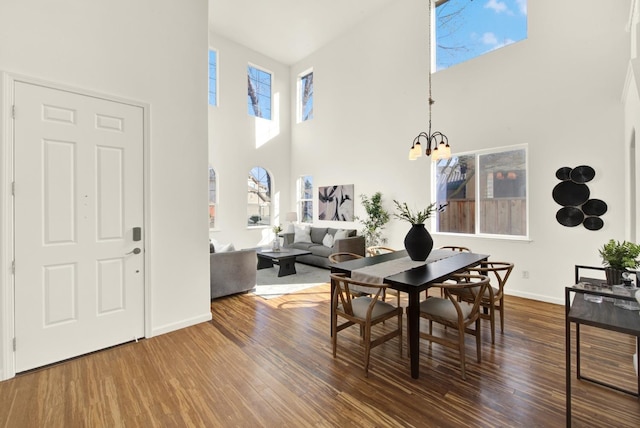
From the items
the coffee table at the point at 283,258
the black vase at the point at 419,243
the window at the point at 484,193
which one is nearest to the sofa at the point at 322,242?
the coffee table at the point at 283,258

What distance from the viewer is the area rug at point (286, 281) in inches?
185

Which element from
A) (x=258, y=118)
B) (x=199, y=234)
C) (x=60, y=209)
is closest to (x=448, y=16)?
(x=258, y=118)

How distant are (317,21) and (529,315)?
6736 millimetres

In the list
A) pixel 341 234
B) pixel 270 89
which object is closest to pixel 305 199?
pixel 341 234

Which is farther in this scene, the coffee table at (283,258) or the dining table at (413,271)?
the coffee table at (283,258)

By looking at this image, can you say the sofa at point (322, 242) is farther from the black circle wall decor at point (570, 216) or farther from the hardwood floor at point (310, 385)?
the black circle wall decor at point (570, 216)

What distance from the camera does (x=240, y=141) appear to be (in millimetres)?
7633

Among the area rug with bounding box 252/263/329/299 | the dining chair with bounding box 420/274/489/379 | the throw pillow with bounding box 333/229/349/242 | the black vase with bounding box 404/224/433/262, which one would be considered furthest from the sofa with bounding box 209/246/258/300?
the dining chair with bounding box 420/274/489/379

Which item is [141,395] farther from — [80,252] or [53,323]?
[80,252]

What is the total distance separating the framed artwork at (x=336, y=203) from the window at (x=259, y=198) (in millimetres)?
1529

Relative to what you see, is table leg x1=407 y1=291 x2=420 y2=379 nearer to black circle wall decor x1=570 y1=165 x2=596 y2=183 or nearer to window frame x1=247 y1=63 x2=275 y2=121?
black circle wall decor x1=570 y1=165 x2=596 y2=183

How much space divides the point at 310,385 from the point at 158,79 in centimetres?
322

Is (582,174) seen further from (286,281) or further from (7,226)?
(7,226)

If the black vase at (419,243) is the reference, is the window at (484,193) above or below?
above
